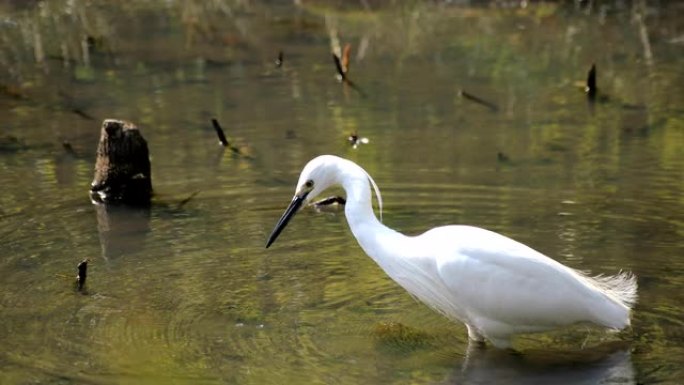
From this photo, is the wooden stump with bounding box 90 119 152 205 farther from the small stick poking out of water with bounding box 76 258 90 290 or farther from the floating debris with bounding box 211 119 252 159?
the small stick poking out of water with bounding box 76 258 90 290

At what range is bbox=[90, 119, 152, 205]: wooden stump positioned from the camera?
10125 millimetres

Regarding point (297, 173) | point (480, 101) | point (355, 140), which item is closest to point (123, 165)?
point (297, 173)

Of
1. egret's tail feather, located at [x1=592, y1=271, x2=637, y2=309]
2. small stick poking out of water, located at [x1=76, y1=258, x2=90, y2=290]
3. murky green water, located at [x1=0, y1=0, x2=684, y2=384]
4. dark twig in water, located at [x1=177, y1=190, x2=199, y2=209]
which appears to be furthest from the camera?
dark twig in water, located at [x1=177, y1=190, x2=199, y2=209]

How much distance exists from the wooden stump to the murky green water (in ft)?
0.71

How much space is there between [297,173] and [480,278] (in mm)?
4448

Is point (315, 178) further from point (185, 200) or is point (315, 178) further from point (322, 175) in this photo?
point (185, 200)

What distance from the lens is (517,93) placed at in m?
14.1

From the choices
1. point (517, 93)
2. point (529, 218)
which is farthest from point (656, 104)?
point (529, 218)

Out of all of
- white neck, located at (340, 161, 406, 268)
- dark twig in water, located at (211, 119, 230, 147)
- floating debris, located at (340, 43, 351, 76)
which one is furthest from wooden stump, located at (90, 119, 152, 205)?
floating debris, located at (340, 43, 351, 76)

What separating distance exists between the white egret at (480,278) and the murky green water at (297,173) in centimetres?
24

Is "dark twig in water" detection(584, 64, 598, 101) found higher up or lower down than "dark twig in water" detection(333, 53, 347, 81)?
lower down

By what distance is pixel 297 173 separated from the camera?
1095cm

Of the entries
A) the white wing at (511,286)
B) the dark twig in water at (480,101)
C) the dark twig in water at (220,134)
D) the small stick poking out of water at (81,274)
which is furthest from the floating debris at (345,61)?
the white wing at (511,286)

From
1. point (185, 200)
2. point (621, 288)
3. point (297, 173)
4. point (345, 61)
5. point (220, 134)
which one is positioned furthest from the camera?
point (345, 61)
